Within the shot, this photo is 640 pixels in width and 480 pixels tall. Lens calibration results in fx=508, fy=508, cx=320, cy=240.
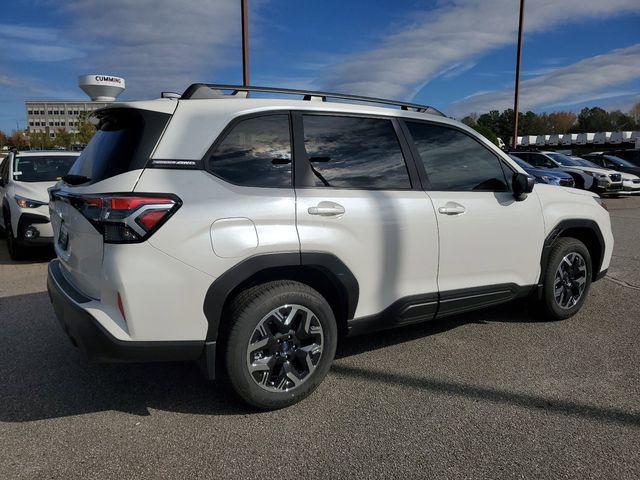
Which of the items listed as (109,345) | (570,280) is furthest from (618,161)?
(109,345)

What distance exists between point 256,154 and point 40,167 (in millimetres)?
6907

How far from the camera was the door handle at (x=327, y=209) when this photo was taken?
297 cm

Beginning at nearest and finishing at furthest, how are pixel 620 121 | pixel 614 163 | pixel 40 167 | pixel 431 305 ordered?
pixel 431 305
pixel 40 167
pixel 614 163
pixel 620 121

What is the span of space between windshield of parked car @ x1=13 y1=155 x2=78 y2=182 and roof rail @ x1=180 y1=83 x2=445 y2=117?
605 cm

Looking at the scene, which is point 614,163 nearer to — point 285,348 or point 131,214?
point 285,348

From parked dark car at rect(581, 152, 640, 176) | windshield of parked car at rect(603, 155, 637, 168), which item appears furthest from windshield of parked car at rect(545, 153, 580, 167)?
windshield of parked car at rect(603, 155, 637, 168)

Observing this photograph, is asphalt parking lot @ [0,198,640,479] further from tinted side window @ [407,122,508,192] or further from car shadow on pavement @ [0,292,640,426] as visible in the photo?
tinted side window @ [407,122,508,192]

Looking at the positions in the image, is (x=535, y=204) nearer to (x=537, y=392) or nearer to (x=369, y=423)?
(x=537, y=392)

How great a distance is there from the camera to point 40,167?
8.36 meters

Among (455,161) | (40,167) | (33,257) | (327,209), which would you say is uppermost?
(40,167)

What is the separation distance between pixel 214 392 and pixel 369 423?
1.04 meters

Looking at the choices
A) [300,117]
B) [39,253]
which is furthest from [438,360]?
[39,253]

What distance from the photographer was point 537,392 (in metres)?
3.21

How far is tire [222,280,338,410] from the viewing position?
2795mm
